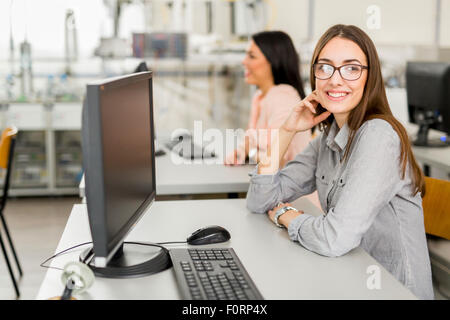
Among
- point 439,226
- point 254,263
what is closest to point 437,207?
point 439,226

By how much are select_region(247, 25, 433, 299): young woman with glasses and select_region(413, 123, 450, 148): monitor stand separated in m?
1.83

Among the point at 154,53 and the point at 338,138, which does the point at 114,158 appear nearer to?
the point at 338,138

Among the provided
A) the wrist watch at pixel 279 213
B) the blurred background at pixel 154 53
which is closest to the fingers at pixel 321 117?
the wrist watch at pixel 279 213

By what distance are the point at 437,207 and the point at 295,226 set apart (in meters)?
0.73

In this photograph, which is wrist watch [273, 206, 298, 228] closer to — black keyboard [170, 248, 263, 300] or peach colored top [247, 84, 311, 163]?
black keyboard [170, 248, 263, 300]

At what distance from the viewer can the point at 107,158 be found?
1.12 metres

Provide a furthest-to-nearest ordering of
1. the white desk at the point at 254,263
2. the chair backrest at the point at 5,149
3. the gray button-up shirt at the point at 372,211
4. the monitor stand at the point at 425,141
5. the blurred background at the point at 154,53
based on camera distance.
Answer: the blurred background at the point at 154,53 → the monitor stand at the point at 425,141 → the chair backrest at the point at 5,149 → the gray button-up shirt at the point at 372,211 → the white desk at the point at 254,263

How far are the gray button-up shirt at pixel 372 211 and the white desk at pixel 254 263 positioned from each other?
0.06 meters

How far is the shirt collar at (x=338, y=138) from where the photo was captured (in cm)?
163

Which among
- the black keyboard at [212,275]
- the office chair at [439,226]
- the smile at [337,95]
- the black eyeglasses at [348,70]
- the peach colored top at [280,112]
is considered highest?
the black eyeglasses at [348,70]

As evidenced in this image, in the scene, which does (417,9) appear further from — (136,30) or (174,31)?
(136,30)

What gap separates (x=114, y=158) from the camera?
1171 millimetres

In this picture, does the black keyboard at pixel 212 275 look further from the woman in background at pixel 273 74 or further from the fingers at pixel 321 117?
the woman in background at pixel 273 74
